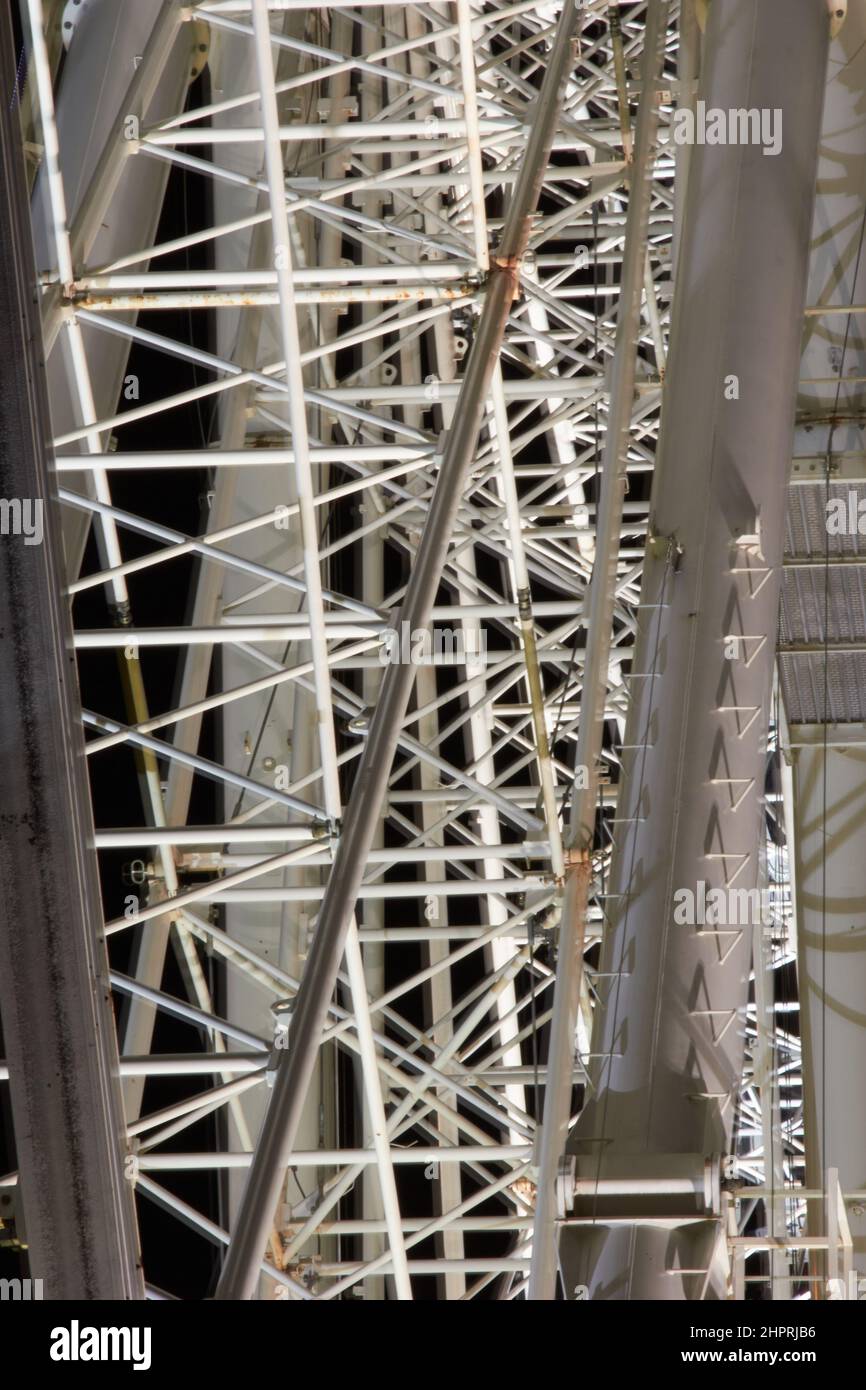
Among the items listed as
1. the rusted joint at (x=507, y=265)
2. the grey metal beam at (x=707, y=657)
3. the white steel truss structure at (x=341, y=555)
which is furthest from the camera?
the rusted joint at (x=507, y=265)

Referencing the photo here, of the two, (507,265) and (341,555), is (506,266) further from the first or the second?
(341,555)

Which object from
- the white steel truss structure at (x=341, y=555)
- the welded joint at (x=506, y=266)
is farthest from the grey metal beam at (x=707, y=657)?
the welded joint at (x=506, y=266)

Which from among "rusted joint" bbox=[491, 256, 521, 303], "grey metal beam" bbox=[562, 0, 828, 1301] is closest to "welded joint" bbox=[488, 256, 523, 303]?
"rusted joint" bbox=[491, 256, 521, 303]

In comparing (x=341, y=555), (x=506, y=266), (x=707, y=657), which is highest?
(x=341, y=555)

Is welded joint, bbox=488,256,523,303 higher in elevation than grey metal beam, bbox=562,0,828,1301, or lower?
higher

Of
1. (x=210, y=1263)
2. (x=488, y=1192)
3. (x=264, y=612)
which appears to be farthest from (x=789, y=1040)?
(x=264, y=612)

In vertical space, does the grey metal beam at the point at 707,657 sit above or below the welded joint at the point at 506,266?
below

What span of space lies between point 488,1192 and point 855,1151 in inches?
145

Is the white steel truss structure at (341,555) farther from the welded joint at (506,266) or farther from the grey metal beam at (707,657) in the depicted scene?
the grey metal beam at (707,657)

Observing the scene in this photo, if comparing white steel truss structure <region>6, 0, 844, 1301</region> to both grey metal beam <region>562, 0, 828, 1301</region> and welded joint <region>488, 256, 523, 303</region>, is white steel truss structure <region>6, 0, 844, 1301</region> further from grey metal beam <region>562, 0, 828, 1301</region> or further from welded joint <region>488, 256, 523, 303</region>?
grey metal beam <region>562, 0, 828, 1301</region>

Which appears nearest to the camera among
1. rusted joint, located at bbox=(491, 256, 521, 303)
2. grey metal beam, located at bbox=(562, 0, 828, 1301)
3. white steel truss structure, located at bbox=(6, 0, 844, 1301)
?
grey metal beam, located at bbox=(562, 0, 828, 1301)

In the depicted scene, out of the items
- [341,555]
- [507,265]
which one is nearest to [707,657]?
[507,265]

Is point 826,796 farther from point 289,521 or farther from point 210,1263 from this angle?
point 210,1263
